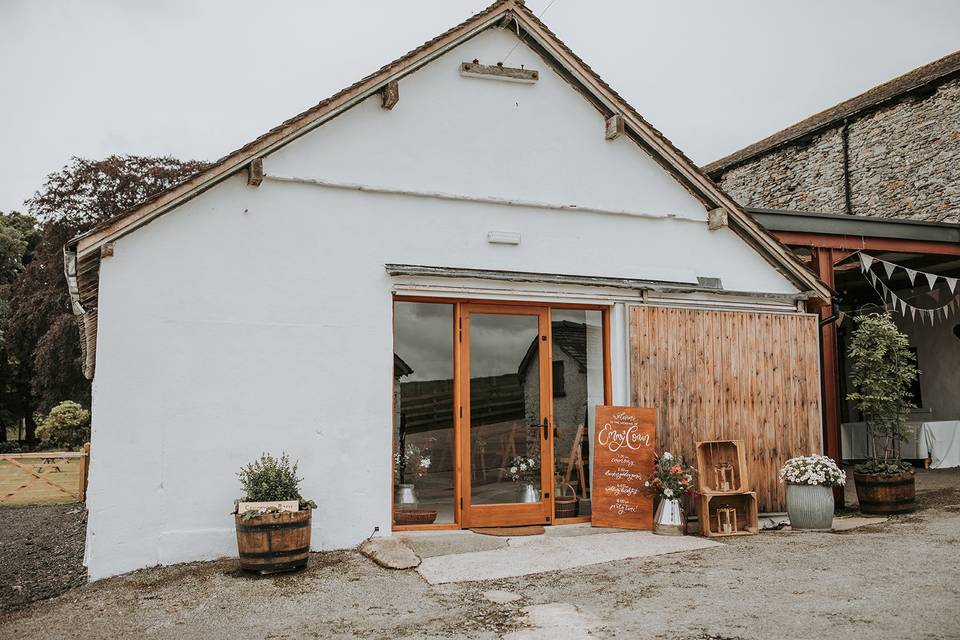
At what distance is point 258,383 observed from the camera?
23.8ft

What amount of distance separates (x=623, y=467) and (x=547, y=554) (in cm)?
169

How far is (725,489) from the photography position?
8.38 m

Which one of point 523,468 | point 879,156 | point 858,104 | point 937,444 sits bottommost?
point 937,444

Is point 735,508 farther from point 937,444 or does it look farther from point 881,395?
point 937,444

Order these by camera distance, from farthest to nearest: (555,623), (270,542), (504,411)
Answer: (504,411) → (270,542) → (555,623)

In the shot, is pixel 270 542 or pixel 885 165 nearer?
pixel 270 542

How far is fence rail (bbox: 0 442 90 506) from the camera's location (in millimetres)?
13945

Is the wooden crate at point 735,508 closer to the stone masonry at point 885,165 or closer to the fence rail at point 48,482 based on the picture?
the stone masonry at point 885,165

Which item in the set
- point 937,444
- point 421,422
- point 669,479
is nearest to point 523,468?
point 421,422

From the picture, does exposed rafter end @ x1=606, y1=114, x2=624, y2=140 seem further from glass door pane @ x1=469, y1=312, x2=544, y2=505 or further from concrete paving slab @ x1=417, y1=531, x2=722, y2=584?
concrete paving slab @ x1=417, y1=531, x2=722, y2=584

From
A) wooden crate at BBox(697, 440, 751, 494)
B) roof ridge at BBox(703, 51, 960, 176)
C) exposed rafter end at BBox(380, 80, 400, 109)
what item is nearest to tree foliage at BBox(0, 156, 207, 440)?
roof ridge at BBox(703, 51, 960, 176)

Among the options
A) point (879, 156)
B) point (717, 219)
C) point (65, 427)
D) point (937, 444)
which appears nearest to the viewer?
point (717, 219)

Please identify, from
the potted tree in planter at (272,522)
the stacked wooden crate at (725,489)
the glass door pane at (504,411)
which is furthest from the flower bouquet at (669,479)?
→ the potted tree in planter at (272,522)

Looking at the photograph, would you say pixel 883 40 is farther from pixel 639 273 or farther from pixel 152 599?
pixel 152 599
